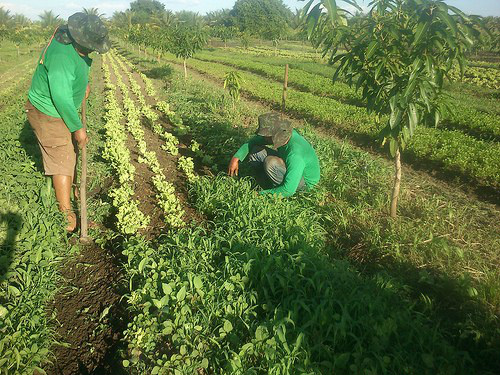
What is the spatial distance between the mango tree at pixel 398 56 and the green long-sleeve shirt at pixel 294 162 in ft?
2.97

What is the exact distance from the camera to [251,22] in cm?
6381

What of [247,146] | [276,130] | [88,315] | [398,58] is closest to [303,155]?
[276,130]

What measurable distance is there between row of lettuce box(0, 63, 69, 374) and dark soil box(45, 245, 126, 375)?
0.10 meters

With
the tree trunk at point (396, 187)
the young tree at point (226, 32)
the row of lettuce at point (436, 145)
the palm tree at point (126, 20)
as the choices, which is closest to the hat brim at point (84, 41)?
the row of lettuce at point (436, 145)

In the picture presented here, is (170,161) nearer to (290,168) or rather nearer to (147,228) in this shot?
(147,228)

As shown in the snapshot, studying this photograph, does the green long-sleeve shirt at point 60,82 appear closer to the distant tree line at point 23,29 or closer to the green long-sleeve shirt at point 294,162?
the green long-sleeve shirt at point 294,162

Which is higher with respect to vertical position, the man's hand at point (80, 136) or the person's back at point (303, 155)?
the man's hand at point (80, 136)

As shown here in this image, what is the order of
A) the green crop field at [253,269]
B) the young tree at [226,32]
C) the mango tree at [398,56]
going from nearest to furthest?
1. the green crop field at [253,269]
2. the mango tree at [398,56]
3. the young tree at [226,32]

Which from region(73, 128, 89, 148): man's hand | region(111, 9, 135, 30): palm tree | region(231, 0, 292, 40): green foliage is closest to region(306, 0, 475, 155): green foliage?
region(73, 128, 89, 148): man's hand

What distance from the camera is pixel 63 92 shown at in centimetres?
318

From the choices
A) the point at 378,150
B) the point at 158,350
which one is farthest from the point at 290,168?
the point at 378,150

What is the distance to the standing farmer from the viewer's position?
315 cm

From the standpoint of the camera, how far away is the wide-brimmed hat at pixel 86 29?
3115mm

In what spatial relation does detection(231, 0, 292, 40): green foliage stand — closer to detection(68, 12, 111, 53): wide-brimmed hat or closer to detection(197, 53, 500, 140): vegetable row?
detection(197, 53, 500, 140): vegetable row
